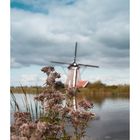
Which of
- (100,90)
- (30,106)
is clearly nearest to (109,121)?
(100,90)

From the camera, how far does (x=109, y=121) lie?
2.46 metres

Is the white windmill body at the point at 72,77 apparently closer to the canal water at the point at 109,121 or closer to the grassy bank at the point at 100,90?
the grassy bank at the point at 100,90

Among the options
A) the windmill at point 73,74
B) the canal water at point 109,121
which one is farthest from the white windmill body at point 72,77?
the canal water at point 109,121

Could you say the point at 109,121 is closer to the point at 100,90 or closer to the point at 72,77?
the point at 100,90

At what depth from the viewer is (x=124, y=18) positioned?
2.48 m

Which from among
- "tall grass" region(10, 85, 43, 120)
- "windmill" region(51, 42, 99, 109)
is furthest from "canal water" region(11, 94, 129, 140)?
"windmill" region(51, 42, 99, 109)

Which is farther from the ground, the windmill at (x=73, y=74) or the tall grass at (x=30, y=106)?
the windmill at (x=73, y=74)

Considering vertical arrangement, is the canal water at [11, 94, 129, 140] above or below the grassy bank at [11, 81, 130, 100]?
below

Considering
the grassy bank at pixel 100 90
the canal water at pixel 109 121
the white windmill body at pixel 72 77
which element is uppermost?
the white windmill body at pixel 72 77

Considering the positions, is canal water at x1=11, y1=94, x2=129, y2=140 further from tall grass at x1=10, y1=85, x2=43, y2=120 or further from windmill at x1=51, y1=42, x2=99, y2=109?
windmill at x1=51, y1=42, x2=99, y2=109

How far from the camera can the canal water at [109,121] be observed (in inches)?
96.5

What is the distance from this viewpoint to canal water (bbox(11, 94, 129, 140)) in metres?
2.45
